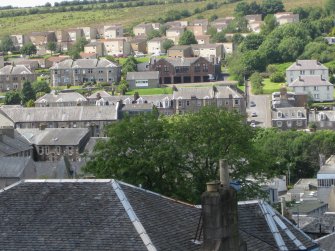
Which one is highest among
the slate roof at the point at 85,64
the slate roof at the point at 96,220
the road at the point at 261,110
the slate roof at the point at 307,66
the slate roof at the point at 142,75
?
the slate roof at the point at 85,64

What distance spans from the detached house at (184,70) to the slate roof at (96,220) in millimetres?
129554

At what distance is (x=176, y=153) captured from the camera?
33188mm

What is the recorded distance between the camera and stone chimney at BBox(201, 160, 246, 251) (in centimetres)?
1720

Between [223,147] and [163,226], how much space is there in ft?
54.6

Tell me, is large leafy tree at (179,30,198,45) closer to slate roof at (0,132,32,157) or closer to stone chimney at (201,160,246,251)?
slate roof at (0,132,32,157)

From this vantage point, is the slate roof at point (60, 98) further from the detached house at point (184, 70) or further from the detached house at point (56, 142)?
the detached house at point (184, 70)

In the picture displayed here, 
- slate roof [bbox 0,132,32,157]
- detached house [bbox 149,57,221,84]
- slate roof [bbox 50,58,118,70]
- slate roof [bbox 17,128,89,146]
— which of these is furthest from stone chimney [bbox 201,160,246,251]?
slate roof [bbox 50,58,118,70]

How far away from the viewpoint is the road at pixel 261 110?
111 m

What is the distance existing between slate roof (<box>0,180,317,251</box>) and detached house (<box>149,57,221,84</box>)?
12955 centimetres

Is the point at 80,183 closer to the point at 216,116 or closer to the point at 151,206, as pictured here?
the point at 151,206

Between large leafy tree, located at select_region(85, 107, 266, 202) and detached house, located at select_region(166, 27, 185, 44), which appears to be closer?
large leafy tree, located at select_region(85, 107, 266, 202)

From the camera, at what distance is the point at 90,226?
18.4 meters

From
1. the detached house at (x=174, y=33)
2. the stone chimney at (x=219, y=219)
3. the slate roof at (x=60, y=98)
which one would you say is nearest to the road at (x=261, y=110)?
the slate roof at (x=60, y=98)

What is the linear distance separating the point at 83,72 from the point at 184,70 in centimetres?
1343
